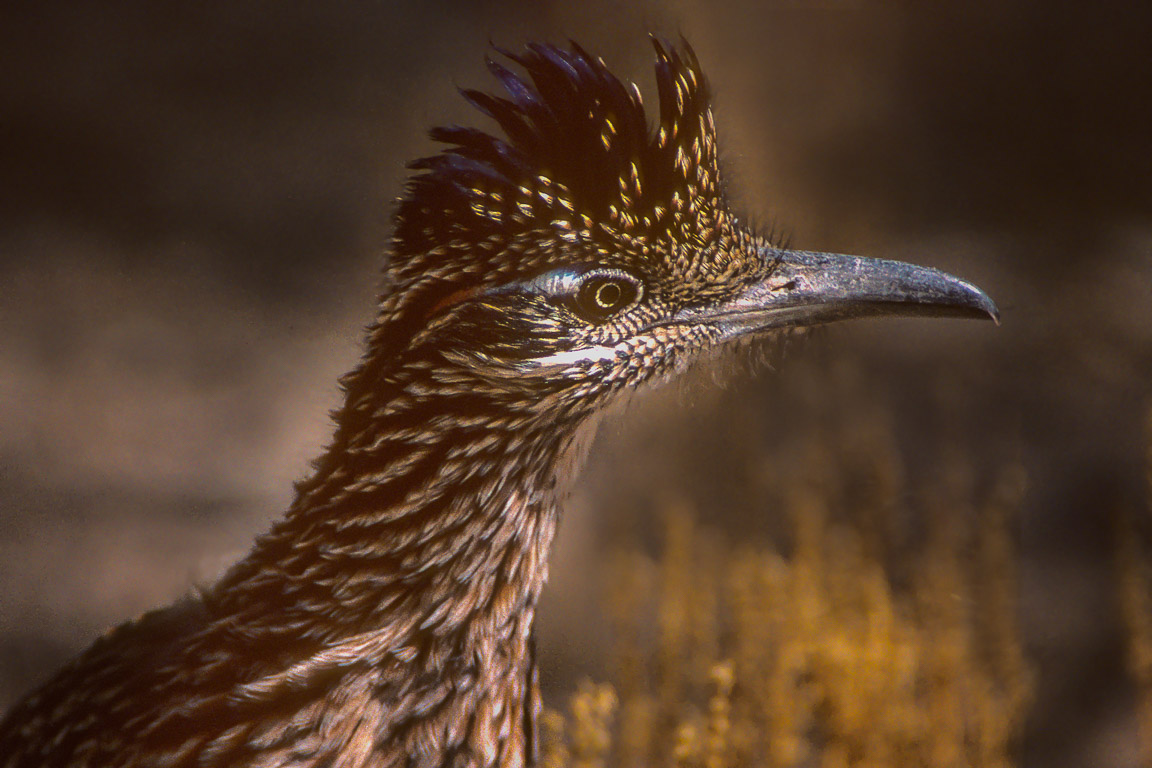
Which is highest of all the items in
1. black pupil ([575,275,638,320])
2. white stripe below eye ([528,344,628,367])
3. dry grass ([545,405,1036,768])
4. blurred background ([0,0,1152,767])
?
blurred background ([0,0,1152,767])

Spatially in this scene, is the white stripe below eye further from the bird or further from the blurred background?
the blurred background

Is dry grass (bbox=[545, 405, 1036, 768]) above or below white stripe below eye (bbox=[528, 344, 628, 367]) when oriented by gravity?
below

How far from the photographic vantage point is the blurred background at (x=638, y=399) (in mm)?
2240

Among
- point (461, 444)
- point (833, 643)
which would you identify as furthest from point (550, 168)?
point (833, 643)

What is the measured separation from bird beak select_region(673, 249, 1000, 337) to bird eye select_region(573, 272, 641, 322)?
108 millimetres

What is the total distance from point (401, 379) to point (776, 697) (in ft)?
4.20

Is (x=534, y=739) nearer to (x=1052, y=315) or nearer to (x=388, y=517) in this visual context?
(x=388, y=517)

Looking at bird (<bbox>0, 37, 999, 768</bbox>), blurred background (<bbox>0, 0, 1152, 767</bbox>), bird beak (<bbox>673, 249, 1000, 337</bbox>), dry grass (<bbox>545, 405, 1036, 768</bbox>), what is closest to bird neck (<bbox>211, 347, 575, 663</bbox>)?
bird (<bbox>0, 37, 999, 768</bbox>)

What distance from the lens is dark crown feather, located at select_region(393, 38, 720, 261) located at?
154 cm

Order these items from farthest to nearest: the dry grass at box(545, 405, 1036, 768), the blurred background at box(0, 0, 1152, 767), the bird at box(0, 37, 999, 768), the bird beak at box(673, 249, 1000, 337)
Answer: the dry grass at box(545, 405, 1036, 768) → the blurred background at box(0, 0, 1152, 767) → the bird beak at box(673, 249, 1000, 337) → the bird at box(0, 37, 999, 768)

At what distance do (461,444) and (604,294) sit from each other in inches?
13.1

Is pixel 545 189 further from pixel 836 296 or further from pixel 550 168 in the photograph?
pixel 836 296

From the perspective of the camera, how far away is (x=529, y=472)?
1.63m

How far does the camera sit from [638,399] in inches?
68.8
